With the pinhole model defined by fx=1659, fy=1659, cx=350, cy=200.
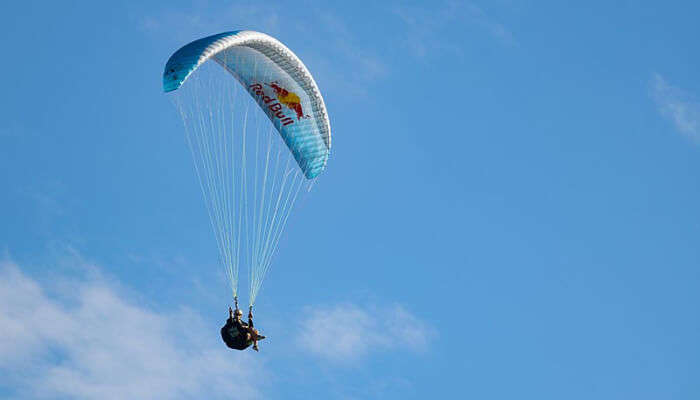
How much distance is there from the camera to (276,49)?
37.1 m

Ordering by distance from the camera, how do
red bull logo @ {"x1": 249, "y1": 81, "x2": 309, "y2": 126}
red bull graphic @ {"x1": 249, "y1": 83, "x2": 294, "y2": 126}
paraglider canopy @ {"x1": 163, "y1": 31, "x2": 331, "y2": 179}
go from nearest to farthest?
paraglider canopy @ {"x1": 163, "y1": 31, "x2": 331, "y2": 179}
red bull logo @ {"x1": 249, "y1": 81, "x2": 309, "y2": 126}
red bull graphic @ {"x1": 249, "y1": 83, "x2": 294, "y2": 126}

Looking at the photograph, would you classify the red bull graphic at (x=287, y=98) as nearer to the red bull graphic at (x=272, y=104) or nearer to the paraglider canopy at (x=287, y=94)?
the paraglider canopy at (x=287, y=94)

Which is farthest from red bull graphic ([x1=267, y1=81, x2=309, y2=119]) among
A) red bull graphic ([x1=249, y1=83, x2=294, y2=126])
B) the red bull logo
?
red bull graphic ([x1=249, y1=83, x2=294, y2=126])

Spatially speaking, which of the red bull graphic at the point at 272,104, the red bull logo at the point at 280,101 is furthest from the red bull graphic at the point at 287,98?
the red bull graphic at the point at 272,104

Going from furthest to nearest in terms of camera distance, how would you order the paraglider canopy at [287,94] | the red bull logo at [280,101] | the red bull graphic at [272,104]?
1. the red bull graphic at [272,104]
2. the red bull logo at [280,101]
3. the paraglider canopy at [287,94]

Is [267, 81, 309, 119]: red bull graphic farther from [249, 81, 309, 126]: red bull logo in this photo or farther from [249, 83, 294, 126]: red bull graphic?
[249, 83, 294, 126]: red bull graphic

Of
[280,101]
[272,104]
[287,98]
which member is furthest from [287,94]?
[272,104]

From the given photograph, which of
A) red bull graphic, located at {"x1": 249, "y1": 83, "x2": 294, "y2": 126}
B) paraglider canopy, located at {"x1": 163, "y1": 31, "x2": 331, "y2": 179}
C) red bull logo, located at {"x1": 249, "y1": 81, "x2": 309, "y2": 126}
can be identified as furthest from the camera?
red bull graphic, located at {"x1": 249, "y1": 83, "x2": 294, "y2": 126}

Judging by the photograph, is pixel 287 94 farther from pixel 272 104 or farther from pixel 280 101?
pixel 272 104

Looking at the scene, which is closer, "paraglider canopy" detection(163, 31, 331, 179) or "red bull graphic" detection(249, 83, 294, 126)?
"paraglider canopy" detection(163, 31, 331, 179)

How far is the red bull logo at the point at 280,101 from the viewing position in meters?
38.2

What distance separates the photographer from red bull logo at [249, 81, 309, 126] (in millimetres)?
38219

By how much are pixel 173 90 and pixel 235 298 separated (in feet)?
15.1

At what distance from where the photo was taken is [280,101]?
38344 mm
